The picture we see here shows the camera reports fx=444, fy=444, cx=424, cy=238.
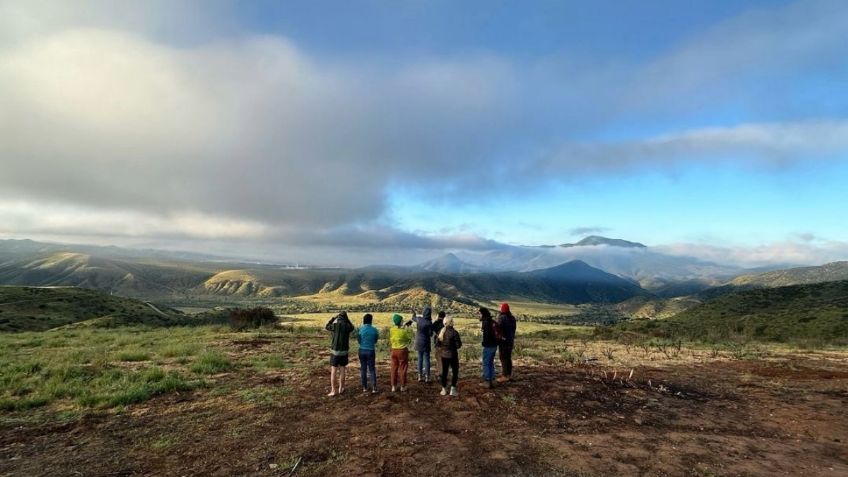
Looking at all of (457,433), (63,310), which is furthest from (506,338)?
(63,310)

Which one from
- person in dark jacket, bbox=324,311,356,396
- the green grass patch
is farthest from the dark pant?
the green grass patch

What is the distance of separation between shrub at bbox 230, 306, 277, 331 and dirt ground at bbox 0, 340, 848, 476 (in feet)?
92.5

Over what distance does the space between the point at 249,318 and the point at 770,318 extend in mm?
53079

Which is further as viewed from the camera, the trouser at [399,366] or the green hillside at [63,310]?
the green hillside at [63,310]

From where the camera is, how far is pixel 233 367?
1778 cm

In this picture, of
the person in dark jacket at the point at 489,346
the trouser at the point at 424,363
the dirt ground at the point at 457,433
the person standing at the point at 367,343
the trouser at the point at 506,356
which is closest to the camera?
the dirt ground at the point at 457,433

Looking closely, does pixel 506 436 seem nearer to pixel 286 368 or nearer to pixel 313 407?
pixel 313 407

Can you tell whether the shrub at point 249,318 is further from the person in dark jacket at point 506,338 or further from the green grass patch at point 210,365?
the person in dark jacket at point 506,338

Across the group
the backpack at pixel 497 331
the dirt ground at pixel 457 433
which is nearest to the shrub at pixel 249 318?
the dirt ground at pixel 457 433

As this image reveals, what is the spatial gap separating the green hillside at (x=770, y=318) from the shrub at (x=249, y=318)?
3695cm

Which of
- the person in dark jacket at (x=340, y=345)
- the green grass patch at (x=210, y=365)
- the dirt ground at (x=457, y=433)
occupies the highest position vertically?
the person in dark jacket at (x=340, y=345)

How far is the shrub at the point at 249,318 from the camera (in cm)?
4100

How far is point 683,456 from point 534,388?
16.8ft

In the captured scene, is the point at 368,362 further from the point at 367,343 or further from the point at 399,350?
the point at 399,350
